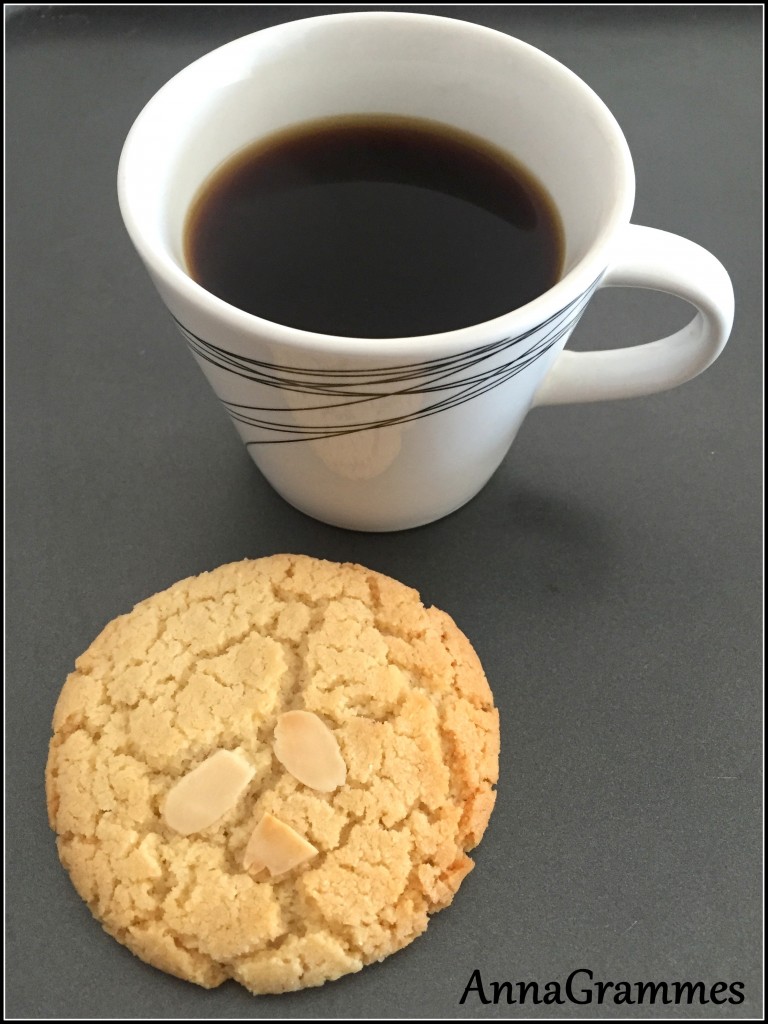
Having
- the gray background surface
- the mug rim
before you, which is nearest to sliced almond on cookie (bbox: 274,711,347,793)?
the gray background surface

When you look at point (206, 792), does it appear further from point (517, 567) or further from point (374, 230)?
point (374, 230)

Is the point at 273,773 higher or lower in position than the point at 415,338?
lower

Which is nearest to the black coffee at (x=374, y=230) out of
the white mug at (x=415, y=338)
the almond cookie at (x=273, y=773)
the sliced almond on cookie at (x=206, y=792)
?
the white mug at (x=415, y=338)

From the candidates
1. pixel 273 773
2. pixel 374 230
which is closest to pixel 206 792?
pixel 273 773

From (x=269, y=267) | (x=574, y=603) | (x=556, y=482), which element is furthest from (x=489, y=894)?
(x=269, y=267)

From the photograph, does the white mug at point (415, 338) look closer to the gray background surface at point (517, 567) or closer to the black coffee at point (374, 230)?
the black coffee at point (374, 230)

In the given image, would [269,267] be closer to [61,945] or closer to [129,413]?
[129,413]

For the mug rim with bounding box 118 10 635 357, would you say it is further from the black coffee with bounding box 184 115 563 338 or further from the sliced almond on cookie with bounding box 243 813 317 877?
the sliced almond on cookie with bounding box 243 813 317 877
